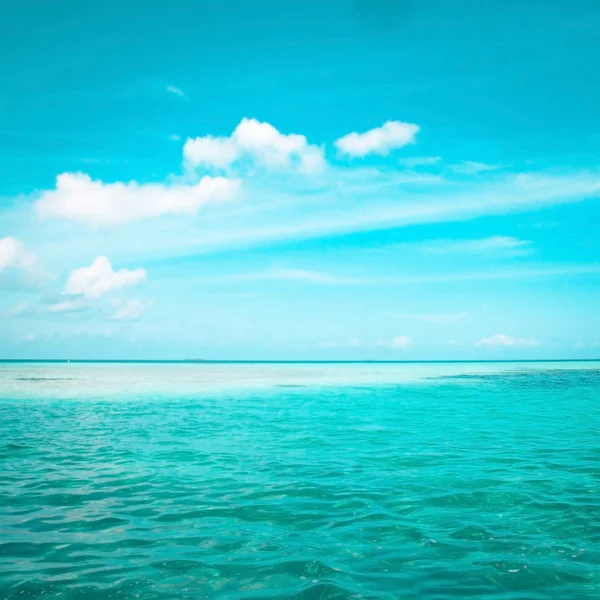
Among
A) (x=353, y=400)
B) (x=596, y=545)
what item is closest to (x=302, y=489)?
(x=596, y=545)

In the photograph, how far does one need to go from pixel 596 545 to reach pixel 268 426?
59.8 ft

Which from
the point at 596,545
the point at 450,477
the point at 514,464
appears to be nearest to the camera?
the point at 596,545

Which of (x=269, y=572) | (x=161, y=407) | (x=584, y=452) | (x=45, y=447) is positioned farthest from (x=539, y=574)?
(x=161, y=407)

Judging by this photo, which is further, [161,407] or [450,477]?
[161,407]

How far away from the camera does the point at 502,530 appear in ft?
33.4

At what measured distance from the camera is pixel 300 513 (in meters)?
11.4

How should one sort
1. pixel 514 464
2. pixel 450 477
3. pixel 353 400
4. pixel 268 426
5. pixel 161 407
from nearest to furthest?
1. pixel 450 477
2. pixel 514 464
3. pixel 268 426
4. pixel 161 407
5. pixel 353 400

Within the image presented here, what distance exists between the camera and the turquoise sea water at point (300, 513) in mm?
7898

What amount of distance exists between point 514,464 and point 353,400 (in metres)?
26.4

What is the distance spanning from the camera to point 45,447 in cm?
1941

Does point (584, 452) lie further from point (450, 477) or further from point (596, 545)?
point (596, 545)

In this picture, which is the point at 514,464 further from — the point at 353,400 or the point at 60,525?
the point at 353,400

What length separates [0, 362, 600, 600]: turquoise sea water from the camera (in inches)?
311

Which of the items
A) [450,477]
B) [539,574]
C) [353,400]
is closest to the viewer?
[539,574]
